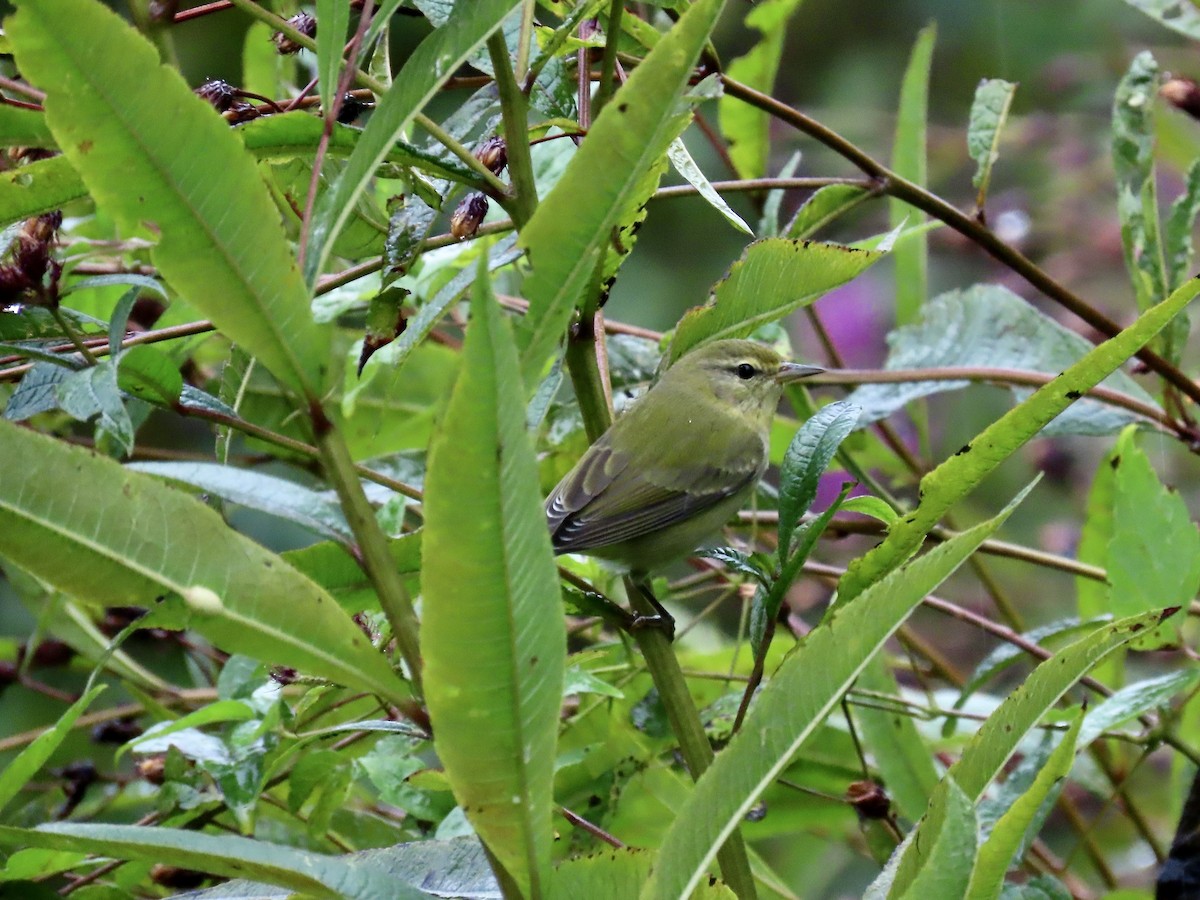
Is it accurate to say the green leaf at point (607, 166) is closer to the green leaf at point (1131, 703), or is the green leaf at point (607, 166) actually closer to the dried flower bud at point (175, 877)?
the green leaf at point (1131, 703)

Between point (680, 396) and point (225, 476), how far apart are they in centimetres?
174

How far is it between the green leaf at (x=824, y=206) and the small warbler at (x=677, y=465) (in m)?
0.51

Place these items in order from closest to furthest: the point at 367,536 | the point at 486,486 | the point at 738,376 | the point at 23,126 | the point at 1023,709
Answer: the point at 486,486, the point at 367,536, the point at 1023,709, the point at 23,126, the point at 738,376

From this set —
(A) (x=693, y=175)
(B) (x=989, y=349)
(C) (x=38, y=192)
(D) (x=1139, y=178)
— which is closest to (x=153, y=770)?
(C) (x=38, y=192)

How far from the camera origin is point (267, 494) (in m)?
0.98

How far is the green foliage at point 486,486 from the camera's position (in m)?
0.79

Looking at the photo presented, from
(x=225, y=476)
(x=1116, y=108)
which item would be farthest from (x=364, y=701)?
(x=1116, y=108)

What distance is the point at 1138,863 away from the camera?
8.34 ft

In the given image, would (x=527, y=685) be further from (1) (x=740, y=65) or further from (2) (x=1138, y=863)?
(2) (x=1138, y=863)

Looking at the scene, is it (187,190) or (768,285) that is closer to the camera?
(187,190)

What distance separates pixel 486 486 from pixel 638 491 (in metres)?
1.81

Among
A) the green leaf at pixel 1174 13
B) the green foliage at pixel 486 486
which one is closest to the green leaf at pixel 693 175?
the green foliage at pixel 486 486

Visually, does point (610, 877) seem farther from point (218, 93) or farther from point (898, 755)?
point (898, 755)

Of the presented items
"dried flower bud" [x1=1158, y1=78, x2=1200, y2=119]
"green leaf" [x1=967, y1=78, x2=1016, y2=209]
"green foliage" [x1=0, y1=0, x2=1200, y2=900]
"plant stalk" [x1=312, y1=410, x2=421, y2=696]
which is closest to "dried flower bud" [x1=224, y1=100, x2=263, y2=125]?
"green foliage" [x1=0, y1=0, x2=1200, y2=900]
